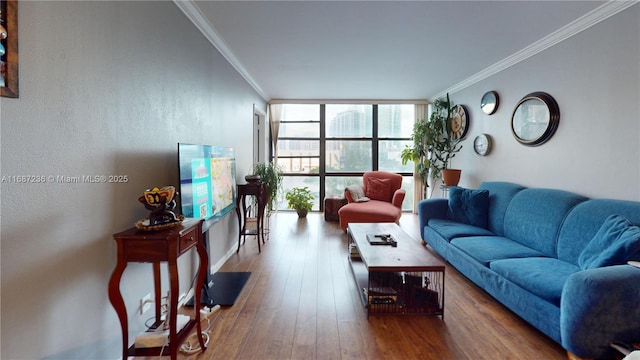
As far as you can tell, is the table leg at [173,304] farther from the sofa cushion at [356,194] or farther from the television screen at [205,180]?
the sofa cushion at [356,194]

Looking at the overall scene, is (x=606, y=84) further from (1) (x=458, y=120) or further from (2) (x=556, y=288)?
(1) (x=458, y=120)

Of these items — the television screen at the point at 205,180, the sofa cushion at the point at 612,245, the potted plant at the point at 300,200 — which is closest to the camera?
the sofa cushion at the point at 612,245

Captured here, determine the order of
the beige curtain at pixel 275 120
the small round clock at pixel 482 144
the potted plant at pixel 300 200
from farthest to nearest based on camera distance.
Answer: the beige curtain at pixel 275 120 → the potted plant at pixel 300 200 → the small round clock at pixel 482 144

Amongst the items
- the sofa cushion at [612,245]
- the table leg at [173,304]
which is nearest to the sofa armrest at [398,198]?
the sofa cushion at [612,245]

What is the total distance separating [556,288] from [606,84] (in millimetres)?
1881

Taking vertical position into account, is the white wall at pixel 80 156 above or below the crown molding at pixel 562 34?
below

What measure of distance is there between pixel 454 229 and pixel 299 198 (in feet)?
10.7

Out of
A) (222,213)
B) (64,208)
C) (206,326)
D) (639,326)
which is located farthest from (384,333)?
(64,208)

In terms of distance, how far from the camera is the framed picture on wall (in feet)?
3.44

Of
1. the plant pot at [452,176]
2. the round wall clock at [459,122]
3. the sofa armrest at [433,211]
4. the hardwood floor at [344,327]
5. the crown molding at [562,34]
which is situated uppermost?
the crown molding at [562,34]

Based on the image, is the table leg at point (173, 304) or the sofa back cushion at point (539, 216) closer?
the table leg at point (173, 304)

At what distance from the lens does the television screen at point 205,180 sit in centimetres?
203

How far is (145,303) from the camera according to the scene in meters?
1.92

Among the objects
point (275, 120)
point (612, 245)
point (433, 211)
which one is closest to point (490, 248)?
point (612, 245)
